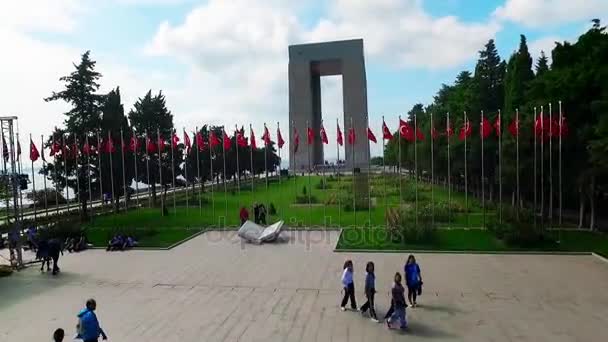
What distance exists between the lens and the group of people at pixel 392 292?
9.26 metres

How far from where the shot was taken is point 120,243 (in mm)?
18766

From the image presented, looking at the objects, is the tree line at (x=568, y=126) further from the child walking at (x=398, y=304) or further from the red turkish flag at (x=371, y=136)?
the child walking at (x=398, y=304)

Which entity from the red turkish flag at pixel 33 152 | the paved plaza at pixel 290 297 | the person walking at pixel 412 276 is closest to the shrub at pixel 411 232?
the paved plaza at pixel 290 297

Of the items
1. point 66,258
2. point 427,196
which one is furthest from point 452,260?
point 427,196

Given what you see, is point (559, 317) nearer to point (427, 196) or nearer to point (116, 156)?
point (427, 196)

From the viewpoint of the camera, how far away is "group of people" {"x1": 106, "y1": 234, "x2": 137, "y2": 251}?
18703 millimetres

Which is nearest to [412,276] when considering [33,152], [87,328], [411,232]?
[87,328]

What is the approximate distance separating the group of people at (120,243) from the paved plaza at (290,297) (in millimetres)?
821

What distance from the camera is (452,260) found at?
15828 mm

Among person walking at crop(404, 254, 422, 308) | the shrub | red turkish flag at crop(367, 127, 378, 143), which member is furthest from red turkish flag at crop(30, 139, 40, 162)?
person walking at crop(404, 254, 422, 308)

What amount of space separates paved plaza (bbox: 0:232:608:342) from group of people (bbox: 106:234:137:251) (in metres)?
0.82

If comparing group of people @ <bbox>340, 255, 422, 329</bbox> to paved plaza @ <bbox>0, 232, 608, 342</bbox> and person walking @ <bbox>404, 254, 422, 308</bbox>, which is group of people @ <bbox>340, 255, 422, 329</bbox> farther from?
paved plaza @ <bbox>0, 232, 608, 342</bbox>

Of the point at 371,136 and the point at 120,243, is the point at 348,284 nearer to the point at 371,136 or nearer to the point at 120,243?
the point at 120,243

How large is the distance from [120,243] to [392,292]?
13.2m
